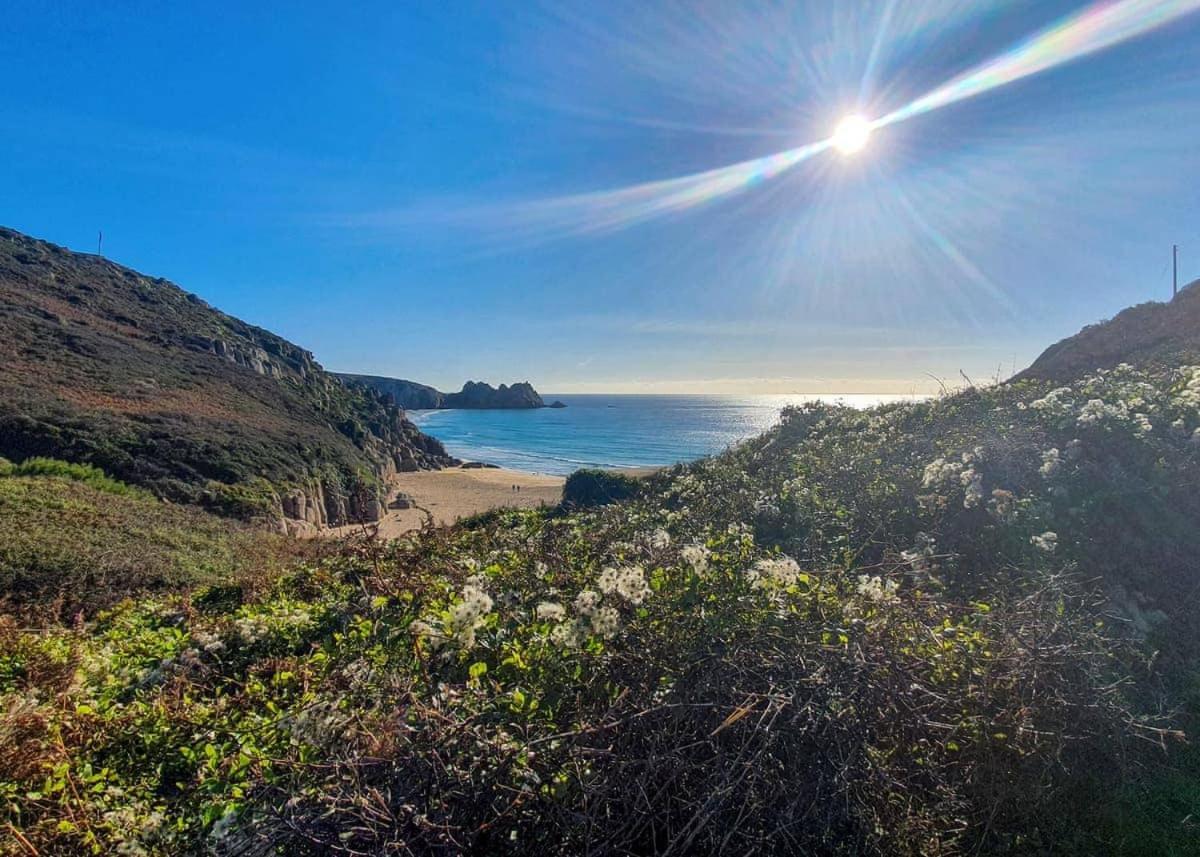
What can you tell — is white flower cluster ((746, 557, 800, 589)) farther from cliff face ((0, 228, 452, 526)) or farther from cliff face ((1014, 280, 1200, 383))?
cliff face ((1014, 280, 1200, 383))

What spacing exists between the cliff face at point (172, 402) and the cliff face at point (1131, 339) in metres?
17.4

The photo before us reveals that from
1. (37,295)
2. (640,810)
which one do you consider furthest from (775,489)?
(37,295)

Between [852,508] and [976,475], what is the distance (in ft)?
5.07

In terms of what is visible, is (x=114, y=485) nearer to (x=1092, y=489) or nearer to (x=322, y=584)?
(x=322, y=584)

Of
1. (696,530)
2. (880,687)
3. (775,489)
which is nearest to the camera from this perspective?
(880,687)

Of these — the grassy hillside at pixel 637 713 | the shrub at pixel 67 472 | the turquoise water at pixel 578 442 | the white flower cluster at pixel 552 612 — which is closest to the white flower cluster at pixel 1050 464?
the grassy hillside at pixel 637 713

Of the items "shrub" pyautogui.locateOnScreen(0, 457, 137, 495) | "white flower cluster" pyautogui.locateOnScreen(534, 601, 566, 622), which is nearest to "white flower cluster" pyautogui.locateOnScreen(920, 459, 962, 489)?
"white flower cluster" pyautogui.locateOnScreen(534, 601, 566, 622)

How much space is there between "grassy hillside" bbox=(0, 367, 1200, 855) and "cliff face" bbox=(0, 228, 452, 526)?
75.2 inches

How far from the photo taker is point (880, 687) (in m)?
2.57

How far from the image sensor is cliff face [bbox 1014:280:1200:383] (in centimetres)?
1298

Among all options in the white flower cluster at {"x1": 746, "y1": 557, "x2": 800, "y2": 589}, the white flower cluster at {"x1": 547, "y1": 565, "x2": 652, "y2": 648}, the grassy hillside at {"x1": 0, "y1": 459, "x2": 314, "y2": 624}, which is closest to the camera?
the white flower cluster at {"x1": 547, "y1": 565, "x2": 652, "y2": 648}

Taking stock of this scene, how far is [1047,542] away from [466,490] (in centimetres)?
3645

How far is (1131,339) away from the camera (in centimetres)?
1484

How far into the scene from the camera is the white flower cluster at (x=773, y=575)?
3079mm
